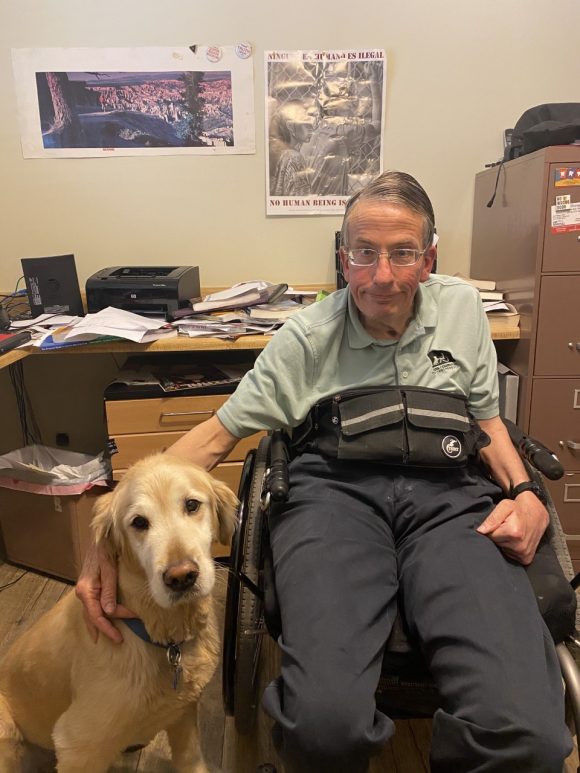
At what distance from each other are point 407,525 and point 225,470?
983 millimetres

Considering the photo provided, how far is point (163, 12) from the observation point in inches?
89.3

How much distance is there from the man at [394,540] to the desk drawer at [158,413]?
2.29 ft

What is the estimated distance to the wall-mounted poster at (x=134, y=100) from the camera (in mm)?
2309

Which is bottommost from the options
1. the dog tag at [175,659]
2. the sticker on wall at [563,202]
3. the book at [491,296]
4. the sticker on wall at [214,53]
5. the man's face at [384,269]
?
the dog tag at [175,659]

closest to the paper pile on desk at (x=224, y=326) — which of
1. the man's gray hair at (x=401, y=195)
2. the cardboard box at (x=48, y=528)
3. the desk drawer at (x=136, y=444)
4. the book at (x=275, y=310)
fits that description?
the book at (x=275, y=310)

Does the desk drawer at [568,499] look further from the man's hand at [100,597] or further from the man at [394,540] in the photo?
the man's hand at [100,597]

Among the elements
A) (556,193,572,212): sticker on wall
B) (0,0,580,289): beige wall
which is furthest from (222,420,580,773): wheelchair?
(0,0,580,289): beige wall

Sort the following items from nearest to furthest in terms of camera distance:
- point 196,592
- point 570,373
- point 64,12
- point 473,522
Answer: point 196,592, point 473,522, point 570,373, point 64,12

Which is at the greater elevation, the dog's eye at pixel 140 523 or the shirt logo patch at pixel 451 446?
the shirt logo patch at pixel 451 446

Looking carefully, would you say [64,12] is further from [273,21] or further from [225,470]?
[225,470]

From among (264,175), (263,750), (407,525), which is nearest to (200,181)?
(264,175)

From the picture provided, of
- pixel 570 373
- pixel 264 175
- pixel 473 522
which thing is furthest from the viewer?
pixel 264 175

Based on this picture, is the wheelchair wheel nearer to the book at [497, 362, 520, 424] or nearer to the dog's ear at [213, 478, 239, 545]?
the dog's ear at [213, 478, 239, 545]

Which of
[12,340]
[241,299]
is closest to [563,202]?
[241,299]
